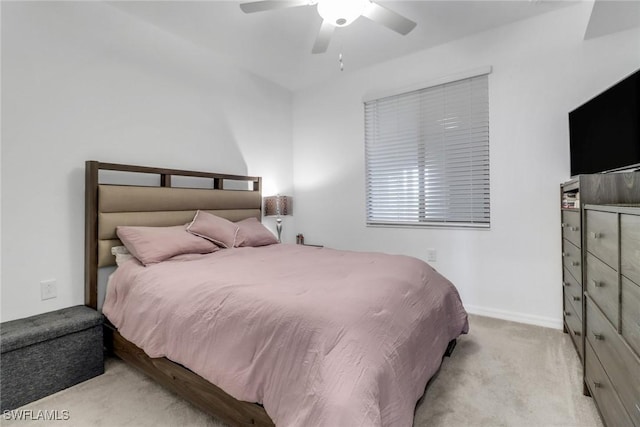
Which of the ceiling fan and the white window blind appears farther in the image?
the white window blind

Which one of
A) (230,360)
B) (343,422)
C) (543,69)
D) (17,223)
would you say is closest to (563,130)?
(543,69)

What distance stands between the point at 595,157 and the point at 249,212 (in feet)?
9.86

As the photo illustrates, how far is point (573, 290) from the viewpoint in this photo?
209 cm

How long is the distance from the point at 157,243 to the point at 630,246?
2530mm

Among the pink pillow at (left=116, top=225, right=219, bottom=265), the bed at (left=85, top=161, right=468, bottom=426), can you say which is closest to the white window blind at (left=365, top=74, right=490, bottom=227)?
the bed at (left=85, top=161, right=468, bottom=426)

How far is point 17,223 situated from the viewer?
6.37 ft

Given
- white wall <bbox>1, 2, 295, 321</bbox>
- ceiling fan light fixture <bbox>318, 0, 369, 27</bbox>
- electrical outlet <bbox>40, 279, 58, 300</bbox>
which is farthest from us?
electrical outlet <bbox>40, 279, 58, 300</bbox>

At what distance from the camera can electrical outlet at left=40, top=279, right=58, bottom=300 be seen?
6.71 feet

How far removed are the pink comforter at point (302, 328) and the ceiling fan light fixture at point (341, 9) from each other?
1.58 metres

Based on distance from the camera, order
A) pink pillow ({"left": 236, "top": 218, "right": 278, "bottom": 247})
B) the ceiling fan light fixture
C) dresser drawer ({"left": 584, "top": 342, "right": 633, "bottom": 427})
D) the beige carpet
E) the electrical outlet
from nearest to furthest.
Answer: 1. dresser drawer ({"left": 584, "top": 342, "right": 633, "bottom": 427})
2. the beige carpet
3. the ceiling fan light fixture
4. the electrical outlet
5. pink pillow ({"left": 236, "top": 218, "right": 278, "bottom": 247})

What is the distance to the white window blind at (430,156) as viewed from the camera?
2930 millimetres

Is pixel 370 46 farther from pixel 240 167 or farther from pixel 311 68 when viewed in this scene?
pixel 240 167

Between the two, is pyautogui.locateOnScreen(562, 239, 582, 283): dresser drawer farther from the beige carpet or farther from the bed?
the bed

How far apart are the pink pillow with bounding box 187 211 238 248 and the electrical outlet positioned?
93 centimetres
